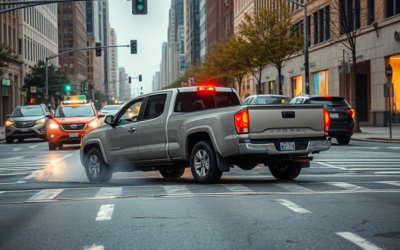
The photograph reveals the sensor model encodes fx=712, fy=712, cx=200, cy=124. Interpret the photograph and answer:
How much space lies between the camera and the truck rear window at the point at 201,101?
43.5 feet

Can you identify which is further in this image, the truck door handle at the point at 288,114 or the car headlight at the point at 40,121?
the car headlight at the point at 40,121

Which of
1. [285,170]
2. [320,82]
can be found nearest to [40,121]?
[285,170]

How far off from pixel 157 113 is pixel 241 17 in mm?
79199

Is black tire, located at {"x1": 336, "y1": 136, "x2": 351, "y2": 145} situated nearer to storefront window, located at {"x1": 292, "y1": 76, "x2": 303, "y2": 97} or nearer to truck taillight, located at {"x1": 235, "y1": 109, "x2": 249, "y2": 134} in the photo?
truck taillight, located at {"x1": 235, "y1": 109, "x2": 249, "y2": 134}

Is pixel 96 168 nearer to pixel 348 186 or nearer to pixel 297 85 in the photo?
pixel 348 186

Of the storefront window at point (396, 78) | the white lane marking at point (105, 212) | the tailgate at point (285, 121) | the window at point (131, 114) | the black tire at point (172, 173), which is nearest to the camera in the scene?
the white lane marking at point (105, 212)

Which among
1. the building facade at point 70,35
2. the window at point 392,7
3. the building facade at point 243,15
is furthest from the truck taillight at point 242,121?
the building facade at point 70,35

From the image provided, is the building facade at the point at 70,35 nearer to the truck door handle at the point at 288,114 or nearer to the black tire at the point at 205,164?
the black tire at the point at 205,164

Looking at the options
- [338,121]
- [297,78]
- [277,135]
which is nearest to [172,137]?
[277,135]

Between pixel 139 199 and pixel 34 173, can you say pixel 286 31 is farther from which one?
pixel 139 199

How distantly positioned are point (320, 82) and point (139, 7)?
95.8ft

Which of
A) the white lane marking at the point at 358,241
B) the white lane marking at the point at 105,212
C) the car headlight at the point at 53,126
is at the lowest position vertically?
the white lane marking at the point at 358,241

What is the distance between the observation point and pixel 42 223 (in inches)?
331

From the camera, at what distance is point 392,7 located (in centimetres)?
4056
